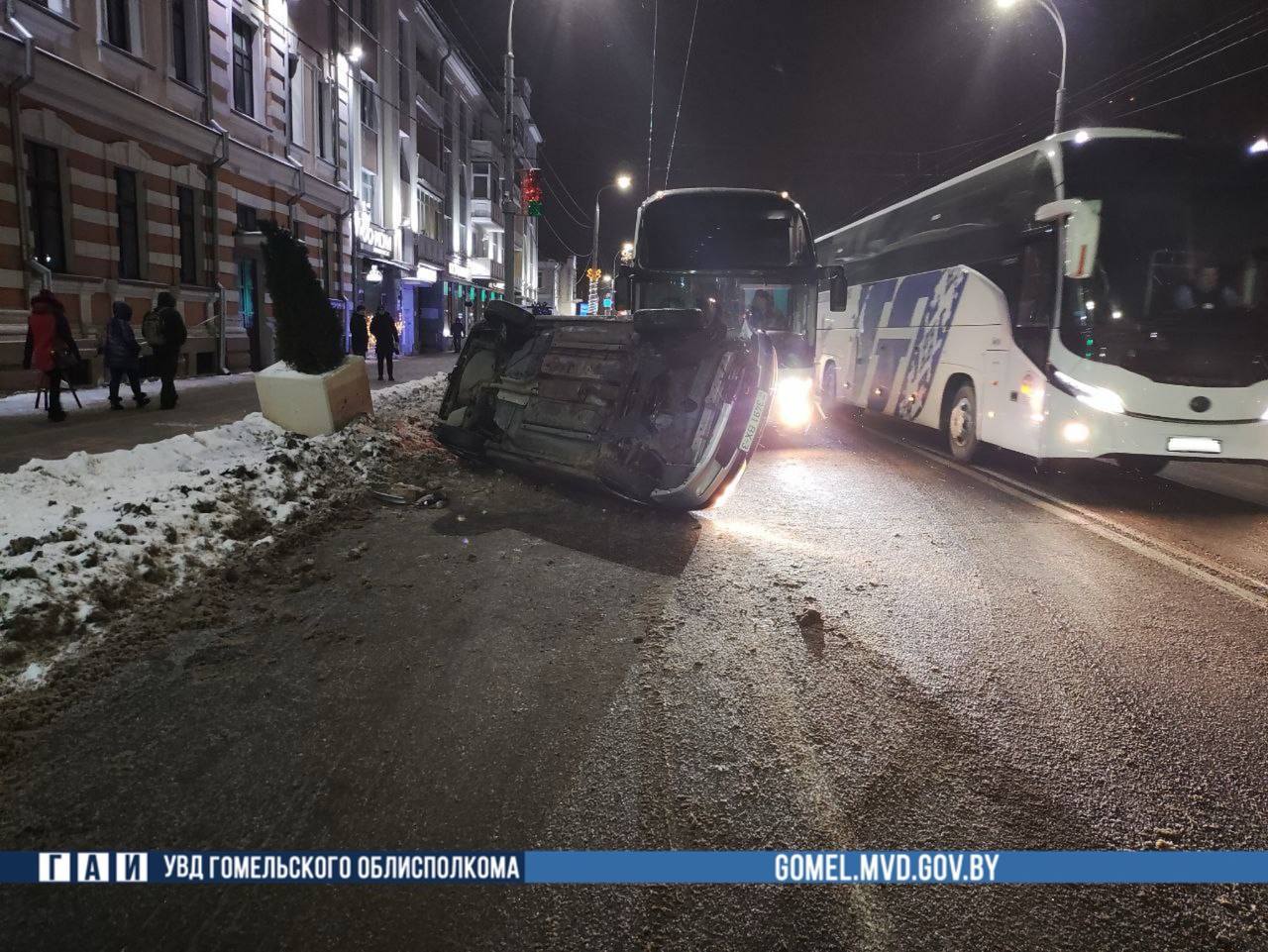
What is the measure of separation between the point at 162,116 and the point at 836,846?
1949 cm

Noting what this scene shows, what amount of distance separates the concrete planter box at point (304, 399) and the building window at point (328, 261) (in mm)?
17180

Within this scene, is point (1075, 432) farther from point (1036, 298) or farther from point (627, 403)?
point (627, 403)

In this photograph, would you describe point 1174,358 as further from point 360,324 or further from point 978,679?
point 360,324

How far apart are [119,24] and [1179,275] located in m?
18.6

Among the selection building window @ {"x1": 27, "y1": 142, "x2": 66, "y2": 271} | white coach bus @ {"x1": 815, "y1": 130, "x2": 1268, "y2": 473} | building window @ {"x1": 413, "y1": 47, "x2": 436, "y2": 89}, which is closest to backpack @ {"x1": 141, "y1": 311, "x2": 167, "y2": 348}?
building window @ {"x1": 27, "y1": 142, "x2": 66, "y2": 271}

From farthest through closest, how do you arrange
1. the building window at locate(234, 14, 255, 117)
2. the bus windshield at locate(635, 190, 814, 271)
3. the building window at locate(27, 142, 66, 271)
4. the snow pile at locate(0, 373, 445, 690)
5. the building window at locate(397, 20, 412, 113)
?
the building window at locate(397, 20, 412, 113) < the building window at locate(234, 14, 255, 117) < the building window at locate(27, 142, 66, 271) < the bus windshield at locate(635, 190, 814, 271) < the snow pile at locate(0, 373, 445, 690)

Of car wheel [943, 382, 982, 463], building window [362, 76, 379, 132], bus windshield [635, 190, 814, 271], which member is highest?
building window [362, 76, 379, 132]

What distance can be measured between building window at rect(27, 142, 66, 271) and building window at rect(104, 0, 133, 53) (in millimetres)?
2967

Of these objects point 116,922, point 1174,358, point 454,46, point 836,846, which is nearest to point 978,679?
point 836,846

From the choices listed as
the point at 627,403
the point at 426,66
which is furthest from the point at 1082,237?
the point at 426,66

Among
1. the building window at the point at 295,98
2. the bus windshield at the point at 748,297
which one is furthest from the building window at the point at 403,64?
the bus windshield at the point at 748,297

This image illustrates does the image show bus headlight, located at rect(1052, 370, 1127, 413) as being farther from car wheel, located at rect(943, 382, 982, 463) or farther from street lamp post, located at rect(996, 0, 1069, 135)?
street lamp post, located at rect(996, 0, 1069, 135)

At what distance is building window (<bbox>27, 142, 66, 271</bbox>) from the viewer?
13.8m

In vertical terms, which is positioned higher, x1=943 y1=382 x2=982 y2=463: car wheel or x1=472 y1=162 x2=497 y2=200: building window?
x1=472 y1=162 x2=497 y2=200: building window
